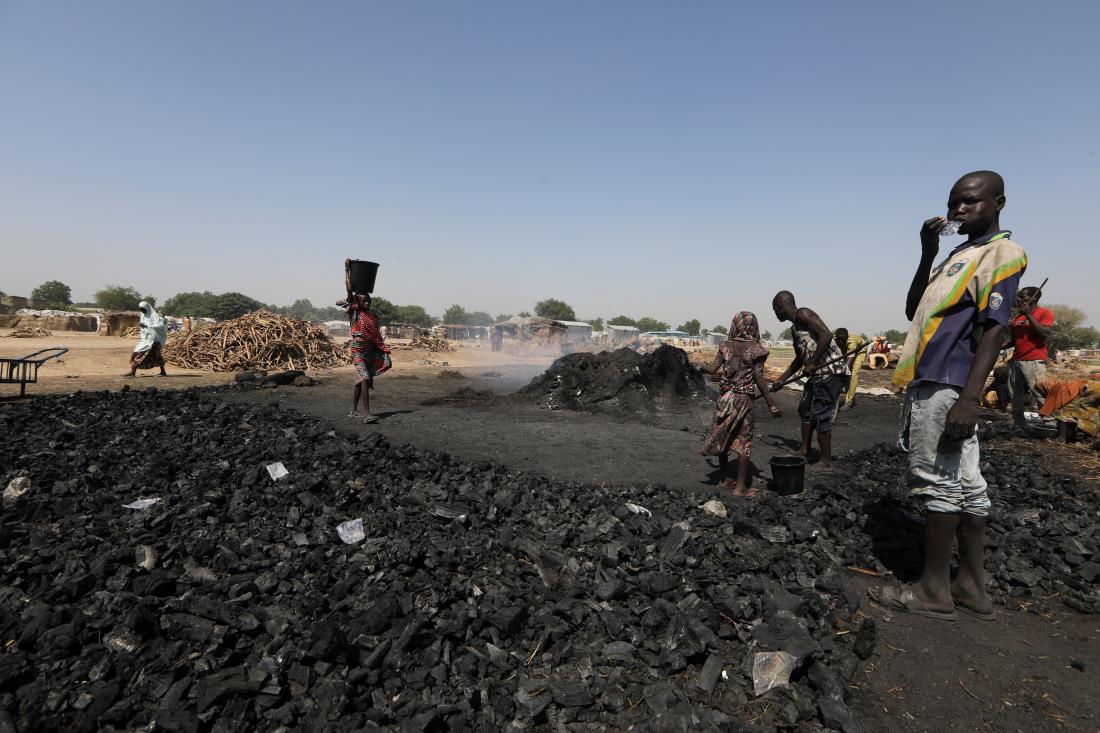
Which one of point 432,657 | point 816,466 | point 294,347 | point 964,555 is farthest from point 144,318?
point 964,555

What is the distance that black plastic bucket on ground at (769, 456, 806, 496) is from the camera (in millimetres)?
5125

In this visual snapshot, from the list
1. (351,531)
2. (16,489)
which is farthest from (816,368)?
(16,489)

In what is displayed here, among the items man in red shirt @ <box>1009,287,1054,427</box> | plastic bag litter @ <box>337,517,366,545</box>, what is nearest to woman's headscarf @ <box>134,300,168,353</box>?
plastic bag litter @ <box>337,517,366,545</box>

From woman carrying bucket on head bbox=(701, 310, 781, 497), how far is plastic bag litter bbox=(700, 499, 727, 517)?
27.3 inches

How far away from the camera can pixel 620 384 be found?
11562 millimetres

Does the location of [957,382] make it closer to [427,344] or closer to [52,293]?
[427,344]

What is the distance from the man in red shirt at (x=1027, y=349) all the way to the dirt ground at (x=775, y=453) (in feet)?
3.74

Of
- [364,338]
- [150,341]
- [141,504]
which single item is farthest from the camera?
[150,341]

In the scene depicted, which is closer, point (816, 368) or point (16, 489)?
point (16, 489)

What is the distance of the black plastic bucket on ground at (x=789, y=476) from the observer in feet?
16.8

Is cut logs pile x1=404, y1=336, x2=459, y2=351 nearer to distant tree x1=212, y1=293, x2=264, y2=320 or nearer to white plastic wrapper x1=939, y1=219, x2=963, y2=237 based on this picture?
white plastic wrapper x1=939, y1=219, x2=963, y2=237

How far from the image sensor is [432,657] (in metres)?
2.46

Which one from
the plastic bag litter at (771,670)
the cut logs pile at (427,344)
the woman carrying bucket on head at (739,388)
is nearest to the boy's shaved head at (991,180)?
the woman carrying bucket on head at (739,388)

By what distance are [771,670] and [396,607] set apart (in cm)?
195
